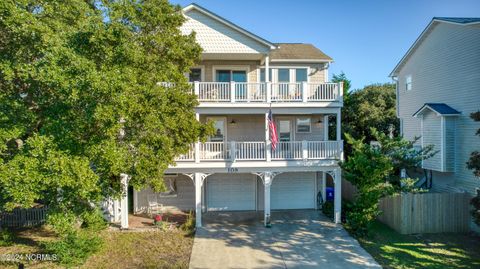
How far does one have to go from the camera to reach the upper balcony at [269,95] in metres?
13.8

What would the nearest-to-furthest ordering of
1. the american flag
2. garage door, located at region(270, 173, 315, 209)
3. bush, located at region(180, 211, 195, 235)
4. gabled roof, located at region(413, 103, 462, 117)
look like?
the american flag → bush, located at region(180, 211, 195, 235) → gabled roof, located at region(413, 103, 462, 117) → garage door, located at region(270, 173, 315, 209)

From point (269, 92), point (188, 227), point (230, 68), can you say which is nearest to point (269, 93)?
point (269, 92)

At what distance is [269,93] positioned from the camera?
13.8 meters

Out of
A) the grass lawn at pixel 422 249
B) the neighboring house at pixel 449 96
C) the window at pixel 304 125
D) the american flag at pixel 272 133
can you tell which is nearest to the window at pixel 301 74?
the window at pixel 304 125

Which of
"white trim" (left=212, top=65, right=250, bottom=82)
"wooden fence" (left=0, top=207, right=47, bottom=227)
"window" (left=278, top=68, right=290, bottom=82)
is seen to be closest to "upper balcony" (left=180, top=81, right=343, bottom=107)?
"white trim" (left=212, top=65, right=250, bottom=82)

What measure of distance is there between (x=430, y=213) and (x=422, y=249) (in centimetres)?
255

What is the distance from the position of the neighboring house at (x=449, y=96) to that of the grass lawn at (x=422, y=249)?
2969mm

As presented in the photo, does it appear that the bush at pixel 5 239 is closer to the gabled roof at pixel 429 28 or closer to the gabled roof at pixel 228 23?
the gabled roof at pixel 228 23

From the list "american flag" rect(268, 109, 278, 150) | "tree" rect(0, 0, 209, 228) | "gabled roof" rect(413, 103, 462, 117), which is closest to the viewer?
"tree" rect(0, 0, 209, 228)

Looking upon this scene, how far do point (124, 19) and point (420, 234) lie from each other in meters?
15.3

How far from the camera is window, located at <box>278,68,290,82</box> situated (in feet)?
54.6

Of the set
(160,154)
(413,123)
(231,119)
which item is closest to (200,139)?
(160,154)

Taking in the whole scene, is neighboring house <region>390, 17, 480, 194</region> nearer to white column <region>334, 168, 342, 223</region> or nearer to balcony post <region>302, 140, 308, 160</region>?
white column <region>334, 168, 342, 223</region>

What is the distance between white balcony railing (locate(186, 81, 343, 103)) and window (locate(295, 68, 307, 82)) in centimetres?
258
